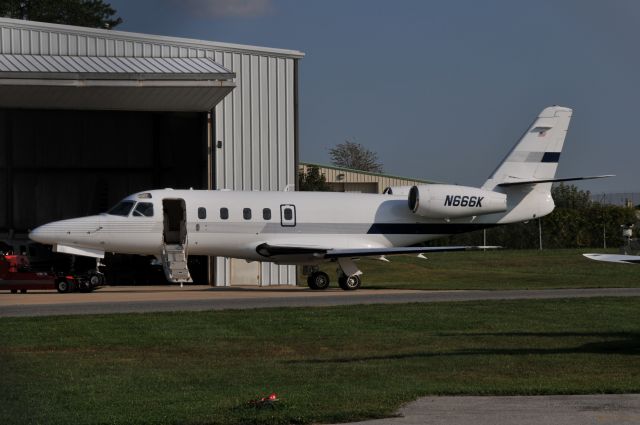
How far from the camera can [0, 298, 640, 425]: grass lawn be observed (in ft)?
39.2

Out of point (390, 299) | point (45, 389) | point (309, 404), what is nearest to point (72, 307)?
point (390, 299)

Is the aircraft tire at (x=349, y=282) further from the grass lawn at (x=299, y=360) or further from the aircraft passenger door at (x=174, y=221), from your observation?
the grass lawn at (x=299, y=360)

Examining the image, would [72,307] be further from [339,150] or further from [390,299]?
[339,150]

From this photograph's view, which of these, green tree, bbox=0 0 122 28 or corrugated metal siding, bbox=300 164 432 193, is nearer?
green tree, bbox=0 0 122 28

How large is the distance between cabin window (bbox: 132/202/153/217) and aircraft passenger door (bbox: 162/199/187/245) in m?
0.51

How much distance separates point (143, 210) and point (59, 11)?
2250 centimetres

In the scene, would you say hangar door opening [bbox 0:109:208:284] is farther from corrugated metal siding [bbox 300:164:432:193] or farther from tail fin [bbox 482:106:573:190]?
corrugated metal siding [bbox 300:164:432:193]

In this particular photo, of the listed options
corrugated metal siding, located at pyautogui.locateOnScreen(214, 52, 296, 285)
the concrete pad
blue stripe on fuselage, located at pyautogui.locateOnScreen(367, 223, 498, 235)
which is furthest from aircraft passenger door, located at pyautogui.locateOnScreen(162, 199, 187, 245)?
the concrete pad

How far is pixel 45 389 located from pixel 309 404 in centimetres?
336

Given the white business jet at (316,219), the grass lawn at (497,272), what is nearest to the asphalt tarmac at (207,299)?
the white business jet at (316,219)

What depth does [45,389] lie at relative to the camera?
43.3 feet

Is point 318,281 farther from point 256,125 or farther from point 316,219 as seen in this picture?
point 256,125

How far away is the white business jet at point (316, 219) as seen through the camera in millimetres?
33438

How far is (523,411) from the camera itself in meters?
11.4
